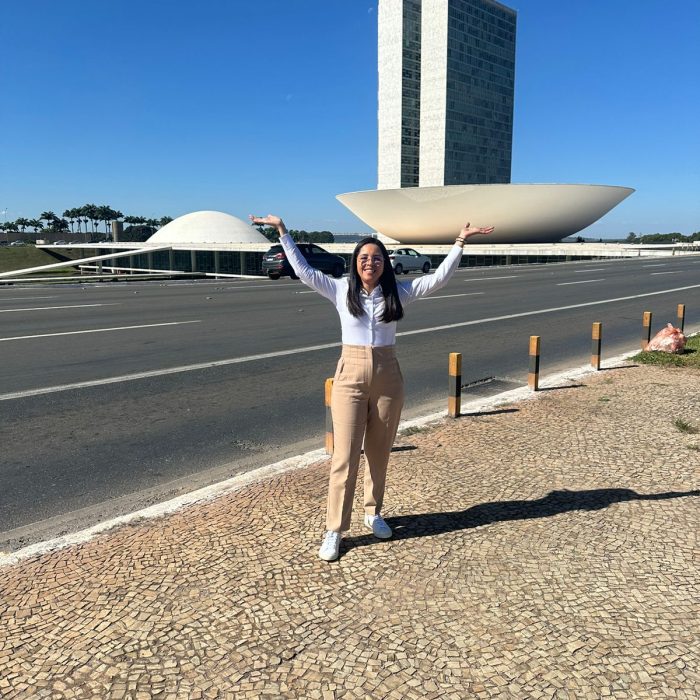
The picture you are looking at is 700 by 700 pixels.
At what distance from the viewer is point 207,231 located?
104 metres

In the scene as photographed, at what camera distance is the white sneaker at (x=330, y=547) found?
11.4 ft

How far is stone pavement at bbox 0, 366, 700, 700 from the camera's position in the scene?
2512mm

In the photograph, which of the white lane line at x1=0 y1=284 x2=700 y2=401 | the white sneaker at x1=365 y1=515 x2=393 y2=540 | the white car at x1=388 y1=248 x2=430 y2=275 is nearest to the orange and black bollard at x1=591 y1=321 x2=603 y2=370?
the white lane line at x1=0 y1=284 x2=700 y2=401

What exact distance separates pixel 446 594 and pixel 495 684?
642 mm

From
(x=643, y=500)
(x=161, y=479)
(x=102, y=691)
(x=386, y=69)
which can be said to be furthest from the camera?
(x=386, y=69)

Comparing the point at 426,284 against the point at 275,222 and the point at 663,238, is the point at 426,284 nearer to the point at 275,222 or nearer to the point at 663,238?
the point at 275,222

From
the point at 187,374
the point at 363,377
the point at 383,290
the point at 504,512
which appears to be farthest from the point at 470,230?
the point at 187,374

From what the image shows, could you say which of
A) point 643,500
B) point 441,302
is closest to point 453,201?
point 441,302

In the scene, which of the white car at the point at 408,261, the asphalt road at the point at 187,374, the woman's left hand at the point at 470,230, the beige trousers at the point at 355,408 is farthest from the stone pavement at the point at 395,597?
the white car at the point at 408,261

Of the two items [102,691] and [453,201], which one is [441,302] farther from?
[453,201]

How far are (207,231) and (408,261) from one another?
75.2m

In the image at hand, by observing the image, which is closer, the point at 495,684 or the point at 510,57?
the point at 495,684

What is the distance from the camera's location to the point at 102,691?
2.44 metres

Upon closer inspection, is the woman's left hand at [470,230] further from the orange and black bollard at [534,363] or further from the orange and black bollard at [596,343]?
the orange and black bollard at [596,343]
